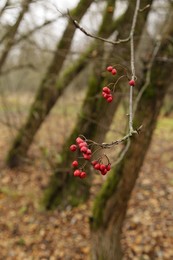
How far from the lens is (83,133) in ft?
20.4

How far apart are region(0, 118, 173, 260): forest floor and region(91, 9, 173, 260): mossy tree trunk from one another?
831 millimetres

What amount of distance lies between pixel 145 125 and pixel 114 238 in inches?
64.5

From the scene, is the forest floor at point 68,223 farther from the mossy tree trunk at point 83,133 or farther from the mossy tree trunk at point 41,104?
the mossy tree trunk at point 41,104

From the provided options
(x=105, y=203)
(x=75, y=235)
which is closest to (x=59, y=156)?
(x=75, y=235)

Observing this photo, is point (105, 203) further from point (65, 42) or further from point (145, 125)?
point (65, 42)

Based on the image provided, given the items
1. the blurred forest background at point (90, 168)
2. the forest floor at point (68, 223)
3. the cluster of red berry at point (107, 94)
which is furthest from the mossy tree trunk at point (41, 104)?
the cluster of red berry at point (107, 94)

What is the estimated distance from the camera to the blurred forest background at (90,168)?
13.8ft

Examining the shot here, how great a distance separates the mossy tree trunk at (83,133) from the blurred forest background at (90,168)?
2 cm

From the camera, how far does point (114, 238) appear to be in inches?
176

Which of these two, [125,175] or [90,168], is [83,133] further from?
[125,175]

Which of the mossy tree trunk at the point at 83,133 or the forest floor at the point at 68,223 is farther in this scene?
the mossy tree trunk at the point at 83,133

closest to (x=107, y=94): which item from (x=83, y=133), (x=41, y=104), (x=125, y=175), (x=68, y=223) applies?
(x=125, y=175)

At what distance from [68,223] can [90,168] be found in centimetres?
148

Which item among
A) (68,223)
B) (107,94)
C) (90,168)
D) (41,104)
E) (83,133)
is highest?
(107,94)
